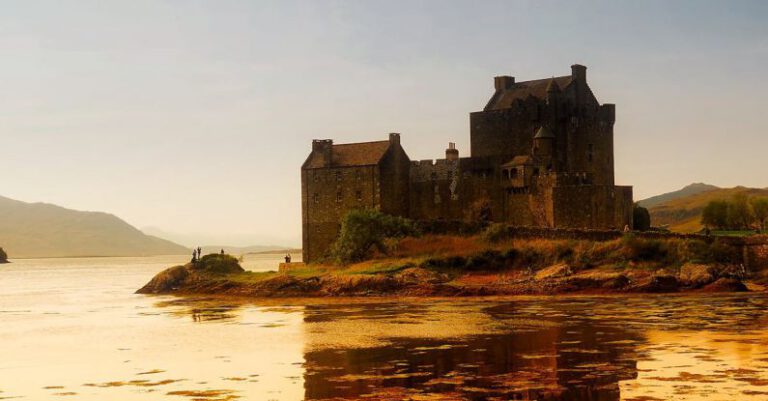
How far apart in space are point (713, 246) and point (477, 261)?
15.8m

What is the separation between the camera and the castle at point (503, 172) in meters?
69.0

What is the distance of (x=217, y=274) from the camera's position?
251ft

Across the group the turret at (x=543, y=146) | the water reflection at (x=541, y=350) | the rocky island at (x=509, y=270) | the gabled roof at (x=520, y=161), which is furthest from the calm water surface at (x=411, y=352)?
the turret at (x=543, y=146)

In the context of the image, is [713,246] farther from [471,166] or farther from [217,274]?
[217,274]

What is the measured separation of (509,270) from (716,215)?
1570 inches

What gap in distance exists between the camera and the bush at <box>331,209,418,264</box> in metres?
71.1

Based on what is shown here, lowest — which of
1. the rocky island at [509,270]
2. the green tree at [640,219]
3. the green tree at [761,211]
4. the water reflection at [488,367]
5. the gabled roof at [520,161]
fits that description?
the water reflection at [488,367]


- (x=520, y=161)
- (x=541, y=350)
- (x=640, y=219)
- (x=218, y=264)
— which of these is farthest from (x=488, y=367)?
(x=218, y=264)

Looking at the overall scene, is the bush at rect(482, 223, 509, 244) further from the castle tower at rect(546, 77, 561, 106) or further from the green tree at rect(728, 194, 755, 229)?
the green tree at rect(728, 194, 755, 229)

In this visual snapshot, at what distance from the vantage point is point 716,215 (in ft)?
314

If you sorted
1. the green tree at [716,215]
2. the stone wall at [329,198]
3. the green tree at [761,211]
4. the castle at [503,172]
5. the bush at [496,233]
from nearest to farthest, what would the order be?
the bush at [496,233] < the castle at [503,172] < the stone wall at [329,198] < the green tree at [761,211] < the green tree at [716,215]

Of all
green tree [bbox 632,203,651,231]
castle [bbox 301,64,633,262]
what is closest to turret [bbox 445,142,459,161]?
castle [bbox 301,64,633,262]

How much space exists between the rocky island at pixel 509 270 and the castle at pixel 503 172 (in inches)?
149

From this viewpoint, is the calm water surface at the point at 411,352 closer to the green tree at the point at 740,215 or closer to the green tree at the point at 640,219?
the green tree at the point at 640,219
